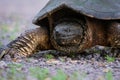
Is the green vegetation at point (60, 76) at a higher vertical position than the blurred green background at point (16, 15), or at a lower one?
lower

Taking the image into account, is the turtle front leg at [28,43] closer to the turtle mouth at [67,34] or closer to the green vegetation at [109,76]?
the turtle mouth at [67,34]

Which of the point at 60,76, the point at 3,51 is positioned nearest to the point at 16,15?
the point at 3,51

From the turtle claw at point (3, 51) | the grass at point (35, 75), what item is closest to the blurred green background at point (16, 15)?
the turtle claw at point (3, 51)

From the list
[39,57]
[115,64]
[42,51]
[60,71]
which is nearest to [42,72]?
[60,71]

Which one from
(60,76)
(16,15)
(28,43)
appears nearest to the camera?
(60,76)

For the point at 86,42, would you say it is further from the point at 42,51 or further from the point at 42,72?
the point at 42,72

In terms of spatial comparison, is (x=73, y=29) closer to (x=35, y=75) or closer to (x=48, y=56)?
(x=48, y=56)
